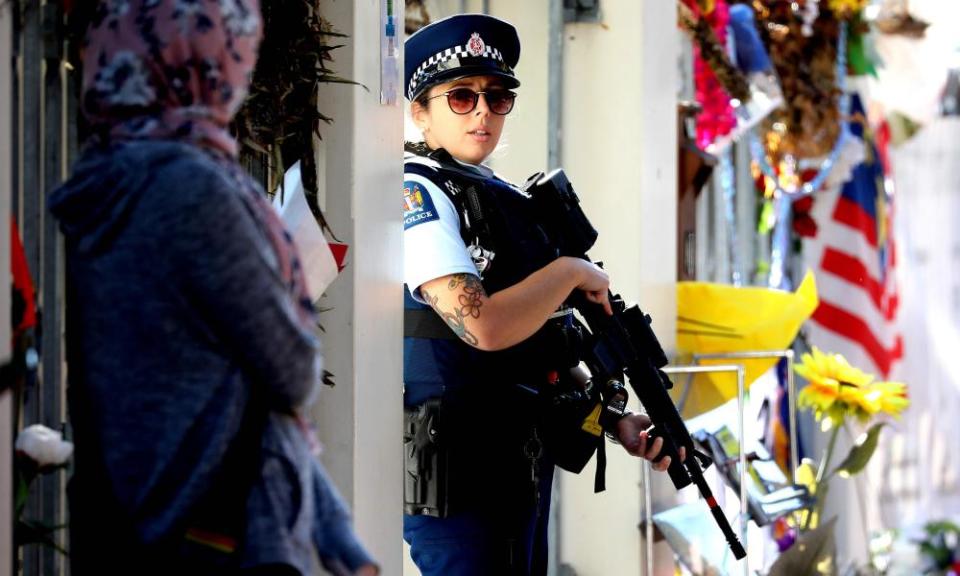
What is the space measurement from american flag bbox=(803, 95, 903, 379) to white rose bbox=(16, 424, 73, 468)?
22.8 ft

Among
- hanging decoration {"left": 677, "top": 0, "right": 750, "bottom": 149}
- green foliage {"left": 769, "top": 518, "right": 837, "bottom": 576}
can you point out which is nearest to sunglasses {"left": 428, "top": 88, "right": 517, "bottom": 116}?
green foliage {"left": 769, "top": 518, "right": 837, "bottom": 576}

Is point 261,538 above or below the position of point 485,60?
below

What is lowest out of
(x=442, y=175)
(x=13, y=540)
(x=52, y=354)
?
(x=13, y=540)

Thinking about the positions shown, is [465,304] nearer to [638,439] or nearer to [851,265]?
[638,439]

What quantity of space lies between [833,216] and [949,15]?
1.51 metres

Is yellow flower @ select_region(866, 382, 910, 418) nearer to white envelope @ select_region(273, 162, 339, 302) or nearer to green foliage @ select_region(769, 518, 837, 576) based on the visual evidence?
green foliage @ select_region(769, 518, 837, 576)

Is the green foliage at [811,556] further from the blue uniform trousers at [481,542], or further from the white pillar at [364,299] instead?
the white pillar at [364,299]

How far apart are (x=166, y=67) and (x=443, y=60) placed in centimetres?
170

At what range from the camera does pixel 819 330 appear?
28.9ft

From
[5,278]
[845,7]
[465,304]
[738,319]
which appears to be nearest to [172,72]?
[5,278]

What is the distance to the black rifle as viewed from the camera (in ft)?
10.9

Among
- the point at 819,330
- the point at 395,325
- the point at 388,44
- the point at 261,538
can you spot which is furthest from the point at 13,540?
the point at 819,330

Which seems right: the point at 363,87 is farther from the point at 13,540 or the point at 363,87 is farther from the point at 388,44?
the point at 13,540

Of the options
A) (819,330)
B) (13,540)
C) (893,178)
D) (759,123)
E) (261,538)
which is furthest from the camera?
(893,178)
